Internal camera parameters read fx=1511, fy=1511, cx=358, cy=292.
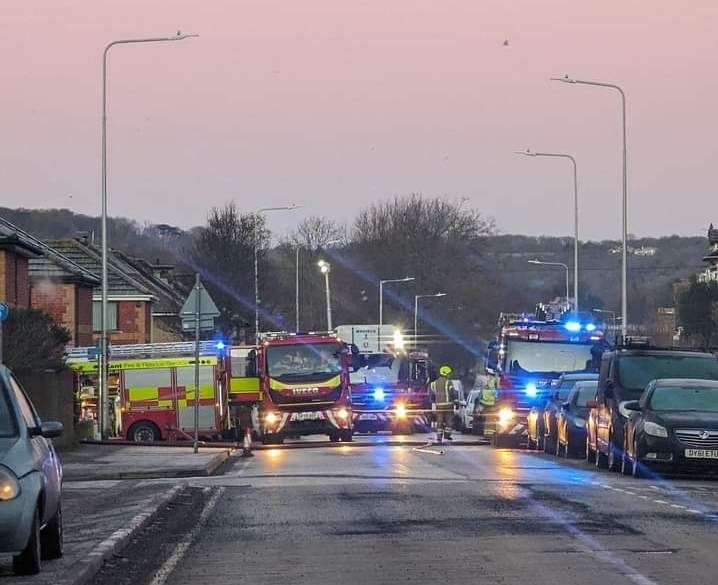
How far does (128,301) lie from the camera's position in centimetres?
6844

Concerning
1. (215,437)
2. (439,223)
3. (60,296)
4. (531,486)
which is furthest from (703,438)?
(439,223)

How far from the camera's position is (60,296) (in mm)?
55594

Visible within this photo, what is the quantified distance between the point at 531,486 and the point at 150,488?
16.1 feet

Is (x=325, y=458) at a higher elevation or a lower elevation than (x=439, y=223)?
lower

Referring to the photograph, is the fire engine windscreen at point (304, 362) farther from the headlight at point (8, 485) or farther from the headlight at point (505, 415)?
the headlight at point (8, 485)

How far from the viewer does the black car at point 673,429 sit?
21.7 m

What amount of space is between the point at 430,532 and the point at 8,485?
4932mm

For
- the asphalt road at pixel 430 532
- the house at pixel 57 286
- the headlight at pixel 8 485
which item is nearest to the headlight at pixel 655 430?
the asphalt road at pixel 430 532

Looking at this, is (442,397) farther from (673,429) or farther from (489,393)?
(673,429)

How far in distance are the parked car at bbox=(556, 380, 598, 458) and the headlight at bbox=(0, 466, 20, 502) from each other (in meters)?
19.9

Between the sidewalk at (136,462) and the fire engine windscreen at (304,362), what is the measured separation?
5.23m

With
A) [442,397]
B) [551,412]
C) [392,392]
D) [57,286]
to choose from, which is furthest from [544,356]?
[57,286]

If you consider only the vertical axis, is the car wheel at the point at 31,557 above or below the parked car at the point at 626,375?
below

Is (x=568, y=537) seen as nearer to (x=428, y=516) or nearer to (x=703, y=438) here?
(x=428, y=516)
